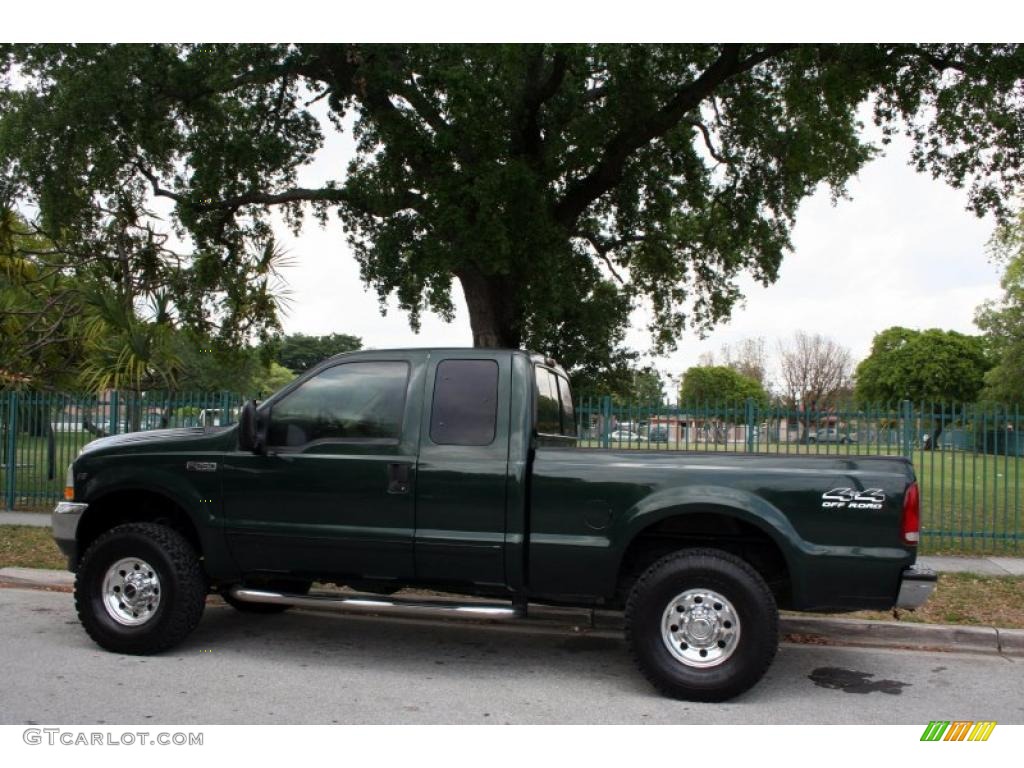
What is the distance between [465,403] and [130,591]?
2.60m

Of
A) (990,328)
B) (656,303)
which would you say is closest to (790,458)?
(656,303)

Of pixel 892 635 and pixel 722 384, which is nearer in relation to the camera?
pixel 892 635

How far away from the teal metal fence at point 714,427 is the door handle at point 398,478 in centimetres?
462

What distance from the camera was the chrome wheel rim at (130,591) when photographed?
594 centimetres

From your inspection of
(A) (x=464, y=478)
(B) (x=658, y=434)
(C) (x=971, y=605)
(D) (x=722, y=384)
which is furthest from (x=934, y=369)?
(A) (x=464, y=478)

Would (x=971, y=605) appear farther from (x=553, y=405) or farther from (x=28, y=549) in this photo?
(x=28, y=549)

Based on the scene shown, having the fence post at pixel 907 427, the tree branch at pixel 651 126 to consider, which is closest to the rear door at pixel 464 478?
the fence post at pixel 907 427

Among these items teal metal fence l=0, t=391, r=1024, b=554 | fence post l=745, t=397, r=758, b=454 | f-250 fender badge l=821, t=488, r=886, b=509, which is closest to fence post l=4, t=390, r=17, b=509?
teal metal fence l=0, t=391, r=1024, b=554

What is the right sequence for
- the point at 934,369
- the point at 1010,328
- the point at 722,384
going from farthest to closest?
the point at 722,384, the point at 934,369, the point at 1010,328

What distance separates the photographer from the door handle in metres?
5.61

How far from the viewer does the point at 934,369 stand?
69438mm

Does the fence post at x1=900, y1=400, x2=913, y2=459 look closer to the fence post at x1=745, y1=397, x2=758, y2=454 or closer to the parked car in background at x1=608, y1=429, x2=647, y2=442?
the fence post at x1=745, y1=397, x2=758, y2=454

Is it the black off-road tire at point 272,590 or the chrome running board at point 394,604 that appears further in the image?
the black off-road tire at point 272,590
